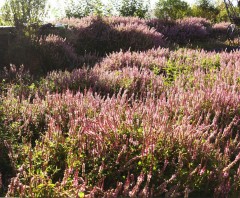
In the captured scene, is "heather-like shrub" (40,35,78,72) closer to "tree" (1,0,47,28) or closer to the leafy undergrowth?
Result: "tree" (1,0,47,28)

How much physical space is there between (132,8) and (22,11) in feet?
37.7

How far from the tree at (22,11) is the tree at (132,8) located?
1073 centimetres

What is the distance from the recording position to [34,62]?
7680 millimetres

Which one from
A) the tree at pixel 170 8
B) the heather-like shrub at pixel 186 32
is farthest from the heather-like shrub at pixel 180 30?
the tree at pixel 170 8

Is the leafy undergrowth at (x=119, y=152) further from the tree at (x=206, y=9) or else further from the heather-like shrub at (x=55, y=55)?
the tree at (x=206, y=9)

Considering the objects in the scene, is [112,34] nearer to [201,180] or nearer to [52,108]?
[52,108]

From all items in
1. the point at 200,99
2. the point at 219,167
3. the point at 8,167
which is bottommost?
the point at 8,167

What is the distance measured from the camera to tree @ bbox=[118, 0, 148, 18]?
62.1ft

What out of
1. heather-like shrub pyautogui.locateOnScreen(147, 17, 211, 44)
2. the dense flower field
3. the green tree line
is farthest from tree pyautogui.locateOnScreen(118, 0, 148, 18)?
the dense flower field

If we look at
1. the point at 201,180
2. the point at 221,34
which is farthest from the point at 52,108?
the point at 221,34

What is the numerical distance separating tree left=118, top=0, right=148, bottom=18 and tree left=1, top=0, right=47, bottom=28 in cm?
1073

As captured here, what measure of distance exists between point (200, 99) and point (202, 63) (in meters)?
2.97

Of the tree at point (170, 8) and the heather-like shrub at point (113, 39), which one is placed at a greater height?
the tree at point (170, 8)

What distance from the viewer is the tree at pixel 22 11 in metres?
8.27
